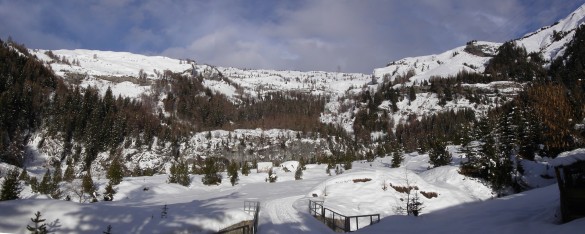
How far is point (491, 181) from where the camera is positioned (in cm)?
3306

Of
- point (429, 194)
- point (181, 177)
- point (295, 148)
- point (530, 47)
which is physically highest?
point (530, 47)

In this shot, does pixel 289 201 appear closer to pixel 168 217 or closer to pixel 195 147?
pixel 168 217

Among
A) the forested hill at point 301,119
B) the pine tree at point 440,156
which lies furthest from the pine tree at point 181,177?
the pine tree at point 440,156

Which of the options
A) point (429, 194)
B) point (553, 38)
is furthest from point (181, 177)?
point (553, 38)

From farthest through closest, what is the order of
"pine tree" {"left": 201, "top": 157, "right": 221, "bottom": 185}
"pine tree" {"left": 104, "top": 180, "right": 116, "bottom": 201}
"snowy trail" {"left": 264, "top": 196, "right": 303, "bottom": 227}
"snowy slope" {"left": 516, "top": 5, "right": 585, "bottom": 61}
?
"snowy slope" {"left": 516, "top": 5, "right": 585, "bottom": 61}, "pine tree" {"left": 201, "top": 157, "right": 221, "bottom": 185}, "pine tree" {"left": 104, "top": 180, "right": 116, "bottom": 201}, "snowy trail" {"left": 264, "top": 196, "right": 303, "bottom": 227}

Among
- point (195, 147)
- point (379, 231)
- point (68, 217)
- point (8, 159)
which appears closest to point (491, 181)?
point (379, 231)

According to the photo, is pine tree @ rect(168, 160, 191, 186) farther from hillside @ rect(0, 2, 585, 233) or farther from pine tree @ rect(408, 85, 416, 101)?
pine tree @ rect(408, 85, 416, 101)

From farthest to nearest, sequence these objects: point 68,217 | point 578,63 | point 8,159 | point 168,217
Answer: point 578,63
point 8,159
point 168,217
point 68,217

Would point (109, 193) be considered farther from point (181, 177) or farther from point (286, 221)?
point (286, 221)

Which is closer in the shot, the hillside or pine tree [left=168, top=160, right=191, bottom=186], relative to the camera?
the hillside

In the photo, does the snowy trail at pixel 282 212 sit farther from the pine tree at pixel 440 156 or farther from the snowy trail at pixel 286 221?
the pine tree at pixel 440 156

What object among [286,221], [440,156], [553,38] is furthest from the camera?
[553,38]

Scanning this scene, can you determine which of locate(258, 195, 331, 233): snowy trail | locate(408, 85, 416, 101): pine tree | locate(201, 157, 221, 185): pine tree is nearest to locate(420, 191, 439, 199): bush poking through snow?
locate(258, 195, 331, 233): snowy trail

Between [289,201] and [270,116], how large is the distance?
145 meters
